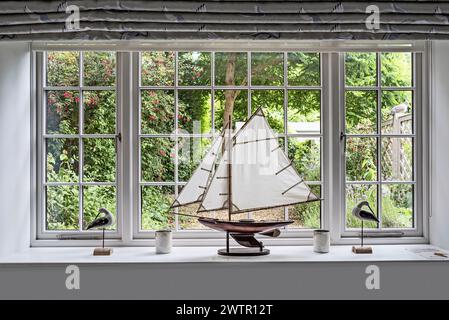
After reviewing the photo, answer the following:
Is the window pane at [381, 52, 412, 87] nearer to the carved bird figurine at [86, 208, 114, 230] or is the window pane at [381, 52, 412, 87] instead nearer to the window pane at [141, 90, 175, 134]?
the window pane at [141, 90, 175, 134]

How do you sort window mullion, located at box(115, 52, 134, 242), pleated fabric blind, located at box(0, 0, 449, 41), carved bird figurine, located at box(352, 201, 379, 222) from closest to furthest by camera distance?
1. pleated fabric blind, located at box(0, 0, 449, 41)
2. carved bird figurine, located at box(352, 201, 379, 222)
3. window mullion, located at box(115, 52, 134, 242)

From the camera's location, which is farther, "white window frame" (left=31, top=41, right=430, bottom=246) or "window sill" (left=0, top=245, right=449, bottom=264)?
"white window frame" (left=31, top=41, right=430, bottom=246)

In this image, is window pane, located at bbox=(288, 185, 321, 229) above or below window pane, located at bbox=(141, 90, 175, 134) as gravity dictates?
below

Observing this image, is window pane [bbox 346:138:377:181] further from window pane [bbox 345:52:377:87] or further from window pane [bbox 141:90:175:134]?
window pane [bbox 141:90:175:134]

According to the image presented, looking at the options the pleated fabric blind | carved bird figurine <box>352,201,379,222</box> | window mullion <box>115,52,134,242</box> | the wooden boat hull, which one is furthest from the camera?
window mullion <box>115,52,134,242</box>

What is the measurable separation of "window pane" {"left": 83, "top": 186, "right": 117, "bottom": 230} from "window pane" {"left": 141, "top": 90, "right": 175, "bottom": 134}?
0.38 metres

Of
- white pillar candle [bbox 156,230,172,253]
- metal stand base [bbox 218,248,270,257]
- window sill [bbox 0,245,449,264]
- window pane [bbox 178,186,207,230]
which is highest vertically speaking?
window pane [bbox 178,186,207,230]

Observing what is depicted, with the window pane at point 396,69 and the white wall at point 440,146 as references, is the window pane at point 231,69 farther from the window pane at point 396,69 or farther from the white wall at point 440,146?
the white wall at point 440,146

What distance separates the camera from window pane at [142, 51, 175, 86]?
2619mm

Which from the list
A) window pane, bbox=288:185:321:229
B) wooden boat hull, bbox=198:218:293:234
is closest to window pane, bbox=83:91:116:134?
wooden boat hull, bbox=198:218:293:234

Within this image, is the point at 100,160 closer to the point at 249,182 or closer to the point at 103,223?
the point at 103,223

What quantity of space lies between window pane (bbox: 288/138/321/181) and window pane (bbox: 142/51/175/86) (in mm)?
753

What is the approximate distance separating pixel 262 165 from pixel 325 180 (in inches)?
15.4
